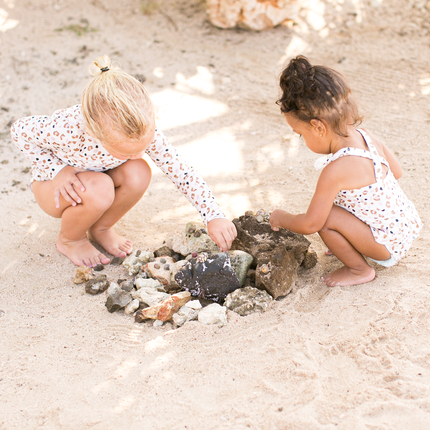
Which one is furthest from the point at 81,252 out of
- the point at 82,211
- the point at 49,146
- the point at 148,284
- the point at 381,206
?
the point at 381,206

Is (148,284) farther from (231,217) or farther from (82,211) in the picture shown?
(231,217)

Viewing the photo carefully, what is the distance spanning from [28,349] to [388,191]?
198 centimetres

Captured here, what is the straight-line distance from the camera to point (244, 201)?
328 centimetres

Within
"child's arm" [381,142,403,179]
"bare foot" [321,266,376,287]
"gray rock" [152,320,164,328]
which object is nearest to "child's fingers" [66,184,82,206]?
"gray rock" [152,320,164,328]

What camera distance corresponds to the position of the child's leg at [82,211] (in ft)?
8.18

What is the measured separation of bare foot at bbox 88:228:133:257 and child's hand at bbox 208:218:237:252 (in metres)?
0.67

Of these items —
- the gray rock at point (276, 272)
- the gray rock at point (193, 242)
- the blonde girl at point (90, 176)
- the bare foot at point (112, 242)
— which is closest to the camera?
the gray rock at point (276, 272)

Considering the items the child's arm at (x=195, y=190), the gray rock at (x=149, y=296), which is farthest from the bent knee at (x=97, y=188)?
the gray rock at (x=149, y=296)

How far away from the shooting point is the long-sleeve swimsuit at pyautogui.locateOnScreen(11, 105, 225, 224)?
2.43 metres

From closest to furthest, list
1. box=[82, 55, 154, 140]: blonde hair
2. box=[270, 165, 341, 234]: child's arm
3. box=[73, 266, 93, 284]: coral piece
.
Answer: box=[82, 55, 154, 140]: blonde hair → box=[270, 165, 341, 234]: child's arm → box=[73, 266, 93, 284]: coral piece

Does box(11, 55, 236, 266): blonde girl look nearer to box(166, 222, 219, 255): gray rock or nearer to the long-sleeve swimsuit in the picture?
the long-sleeve swimsuit

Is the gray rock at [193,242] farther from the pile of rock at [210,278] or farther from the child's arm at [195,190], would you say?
the child's arm at [195,190]

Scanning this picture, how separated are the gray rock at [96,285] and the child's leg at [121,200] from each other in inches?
12.5

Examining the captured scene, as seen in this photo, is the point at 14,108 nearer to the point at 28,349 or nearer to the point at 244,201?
the point at 244,201
